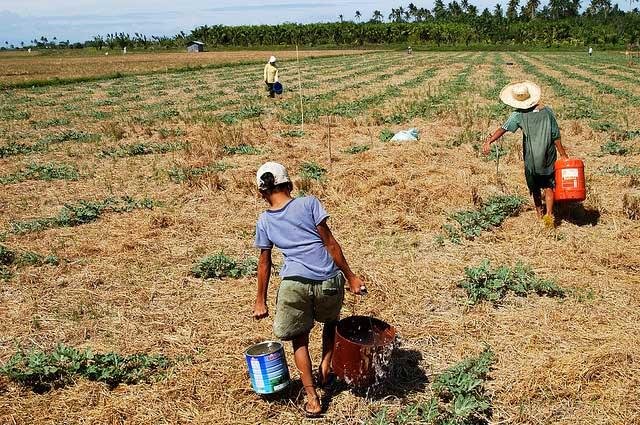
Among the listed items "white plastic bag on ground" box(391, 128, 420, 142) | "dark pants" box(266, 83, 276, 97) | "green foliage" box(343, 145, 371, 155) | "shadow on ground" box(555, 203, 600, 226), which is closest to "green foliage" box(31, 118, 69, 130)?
"dark pants" box(266, 83, 276, 97)

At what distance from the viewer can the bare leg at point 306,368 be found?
381cm

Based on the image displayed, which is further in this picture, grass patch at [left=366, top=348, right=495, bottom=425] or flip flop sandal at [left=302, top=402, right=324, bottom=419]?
flip flop sandal at [left=302, top=402, right=324, bottom=419]

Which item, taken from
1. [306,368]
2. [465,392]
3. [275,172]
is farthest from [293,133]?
[465,392]

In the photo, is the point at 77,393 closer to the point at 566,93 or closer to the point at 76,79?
the point at 566,93

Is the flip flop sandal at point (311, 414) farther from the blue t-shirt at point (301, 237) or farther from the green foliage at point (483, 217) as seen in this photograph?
the green foliage at point (483, 217)

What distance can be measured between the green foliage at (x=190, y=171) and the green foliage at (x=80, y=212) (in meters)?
1.16

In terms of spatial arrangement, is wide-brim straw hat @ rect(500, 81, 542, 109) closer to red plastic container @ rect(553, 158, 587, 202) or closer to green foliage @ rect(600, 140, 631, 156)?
red plastic container @ rect(553, 158, 587, 202)

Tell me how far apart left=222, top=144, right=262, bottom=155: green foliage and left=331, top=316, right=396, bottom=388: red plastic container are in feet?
27.7

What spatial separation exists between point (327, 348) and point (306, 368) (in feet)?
1.04

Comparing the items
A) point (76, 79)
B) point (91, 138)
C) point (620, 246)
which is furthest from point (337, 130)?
point (76, 79)

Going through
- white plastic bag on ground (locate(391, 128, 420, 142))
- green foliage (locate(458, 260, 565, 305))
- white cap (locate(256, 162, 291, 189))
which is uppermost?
white cap (locate(256, 162, 291, 189))

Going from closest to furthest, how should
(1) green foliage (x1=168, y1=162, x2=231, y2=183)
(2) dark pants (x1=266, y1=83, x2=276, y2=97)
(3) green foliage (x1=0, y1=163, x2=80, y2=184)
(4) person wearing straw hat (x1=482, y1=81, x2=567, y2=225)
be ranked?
1. (4) person wearing straw hat (x1=482, y1=81, x2=567, y2=225)
2. (1) green foliage (x1=168, y1=162, x2=231, y2=183)
3. (3) green foliage (x1=0, y1=163, x2=80, y2=184)
4. (2) dark pants (x1=266, y1=83, x2=276, y2=97)

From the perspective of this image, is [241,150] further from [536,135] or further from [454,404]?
[454,404]

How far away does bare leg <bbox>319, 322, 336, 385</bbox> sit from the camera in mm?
4020
